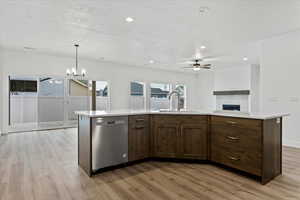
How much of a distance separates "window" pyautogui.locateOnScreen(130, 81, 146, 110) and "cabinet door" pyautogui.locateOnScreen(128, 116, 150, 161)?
514 cm

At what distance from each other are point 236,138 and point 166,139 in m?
1.08

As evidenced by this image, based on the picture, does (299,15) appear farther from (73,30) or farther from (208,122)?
(73,30)

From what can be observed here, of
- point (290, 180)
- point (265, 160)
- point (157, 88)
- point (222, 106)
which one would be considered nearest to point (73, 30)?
point (265, 160)

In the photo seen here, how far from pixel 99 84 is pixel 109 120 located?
510cm

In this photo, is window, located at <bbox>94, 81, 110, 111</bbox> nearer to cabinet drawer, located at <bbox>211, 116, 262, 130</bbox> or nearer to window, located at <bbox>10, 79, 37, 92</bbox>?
window, located at <bbox>10, 79, 37, 92</bbox>

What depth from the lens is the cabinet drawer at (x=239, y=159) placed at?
223 centimetres

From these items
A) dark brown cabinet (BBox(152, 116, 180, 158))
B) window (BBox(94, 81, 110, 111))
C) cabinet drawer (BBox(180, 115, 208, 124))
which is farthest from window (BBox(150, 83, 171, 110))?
cabinet drawer (BBox(180, 115, 208, 124))

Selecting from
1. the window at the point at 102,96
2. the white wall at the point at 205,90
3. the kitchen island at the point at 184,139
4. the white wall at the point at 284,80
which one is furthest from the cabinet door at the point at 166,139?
the white wall at the point at 205,90

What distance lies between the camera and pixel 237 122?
242 cm

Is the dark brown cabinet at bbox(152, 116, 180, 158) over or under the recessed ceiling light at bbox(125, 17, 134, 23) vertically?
under

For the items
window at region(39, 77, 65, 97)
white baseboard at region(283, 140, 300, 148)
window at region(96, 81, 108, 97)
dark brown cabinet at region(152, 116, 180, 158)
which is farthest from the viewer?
window at region(96, 81, 108, 97)

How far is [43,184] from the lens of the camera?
7.25 ft

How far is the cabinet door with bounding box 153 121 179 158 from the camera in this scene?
9.61 feet

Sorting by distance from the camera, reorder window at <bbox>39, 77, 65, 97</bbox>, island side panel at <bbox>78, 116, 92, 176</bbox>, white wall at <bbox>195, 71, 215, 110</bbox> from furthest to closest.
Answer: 1. white wall at <bbox>195, 71, 215, 110</bbox>
2. window at <bbox>39, 77, 65, 97</bbox>
3. island side panel at <bbox>78, 116, 92, 176</bbox>
